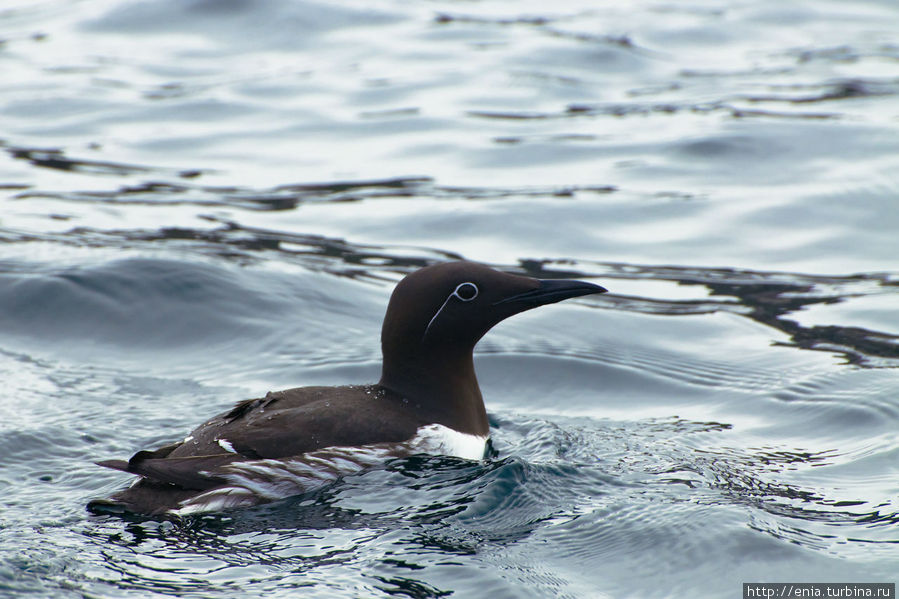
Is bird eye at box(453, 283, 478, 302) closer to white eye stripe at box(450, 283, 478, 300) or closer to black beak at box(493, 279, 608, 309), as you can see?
white eye stripe at box(450, 283, 478, 300)

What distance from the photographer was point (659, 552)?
5.37 m

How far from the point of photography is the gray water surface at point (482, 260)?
537 centimetres

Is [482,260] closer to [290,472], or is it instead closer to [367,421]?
[367,421]

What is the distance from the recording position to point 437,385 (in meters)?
6.43

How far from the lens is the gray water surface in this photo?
5.37m

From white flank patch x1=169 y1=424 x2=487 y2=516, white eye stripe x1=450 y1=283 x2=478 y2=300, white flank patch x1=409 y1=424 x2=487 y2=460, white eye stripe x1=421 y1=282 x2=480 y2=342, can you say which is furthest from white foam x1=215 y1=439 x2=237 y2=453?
white eye stripe x1=450 y1=283 x2=478 y2=300

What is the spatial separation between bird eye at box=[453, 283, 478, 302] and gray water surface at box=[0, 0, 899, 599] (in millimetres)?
903

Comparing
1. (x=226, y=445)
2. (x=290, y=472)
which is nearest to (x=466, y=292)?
(x=290, y=472)

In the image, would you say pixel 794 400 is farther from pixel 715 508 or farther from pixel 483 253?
pixel 483 253

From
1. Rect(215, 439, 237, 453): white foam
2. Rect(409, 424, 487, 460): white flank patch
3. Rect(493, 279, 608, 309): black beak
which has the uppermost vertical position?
Rect(493, 279, 608, 309): black beak

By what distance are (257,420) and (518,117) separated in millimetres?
10164

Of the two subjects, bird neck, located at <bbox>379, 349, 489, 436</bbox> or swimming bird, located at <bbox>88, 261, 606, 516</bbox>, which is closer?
swimming bird, located at <bbox>88, 261, 606, 516</bbox>

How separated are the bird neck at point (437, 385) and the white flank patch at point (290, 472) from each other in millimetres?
234

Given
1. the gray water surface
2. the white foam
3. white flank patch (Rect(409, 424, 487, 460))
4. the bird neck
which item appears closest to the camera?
the gray water surface
